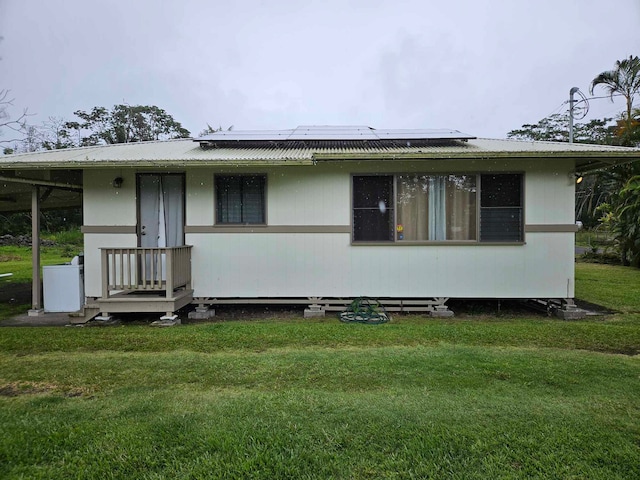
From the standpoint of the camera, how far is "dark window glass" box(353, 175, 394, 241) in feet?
21.6

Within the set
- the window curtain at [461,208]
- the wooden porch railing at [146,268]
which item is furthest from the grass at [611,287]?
the wooden porch railing at [146,268]

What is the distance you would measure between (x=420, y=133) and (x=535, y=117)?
4052 cm

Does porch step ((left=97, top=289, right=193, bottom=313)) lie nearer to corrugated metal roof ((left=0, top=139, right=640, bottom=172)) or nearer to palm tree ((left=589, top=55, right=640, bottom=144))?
corrugated metal roof ((left=0, top=139, right=640, bottom=172))

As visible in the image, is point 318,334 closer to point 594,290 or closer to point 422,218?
point 422,218

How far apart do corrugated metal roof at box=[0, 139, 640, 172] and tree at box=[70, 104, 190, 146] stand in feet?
88.3

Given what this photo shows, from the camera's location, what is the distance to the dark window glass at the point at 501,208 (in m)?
6.50

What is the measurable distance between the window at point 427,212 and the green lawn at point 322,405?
6.29ft

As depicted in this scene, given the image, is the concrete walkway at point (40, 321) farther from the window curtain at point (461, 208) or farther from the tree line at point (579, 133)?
the tree line at point (579, 133)

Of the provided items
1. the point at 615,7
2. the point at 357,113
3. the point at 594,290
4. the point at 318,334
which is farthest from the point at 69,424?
the point at 357,113

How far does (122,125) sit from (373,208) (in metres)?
31.6

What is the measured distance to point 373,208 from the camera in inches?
261

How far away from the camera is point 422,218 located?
Answer: 6602mm

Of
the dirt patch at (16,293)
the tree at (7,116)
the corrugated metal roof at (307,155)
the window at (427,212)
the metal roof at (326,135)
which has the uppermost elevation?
the tree at (7,116)

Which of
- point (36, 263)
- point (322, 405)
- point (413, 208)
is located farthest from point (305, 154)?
point (36, 263)
